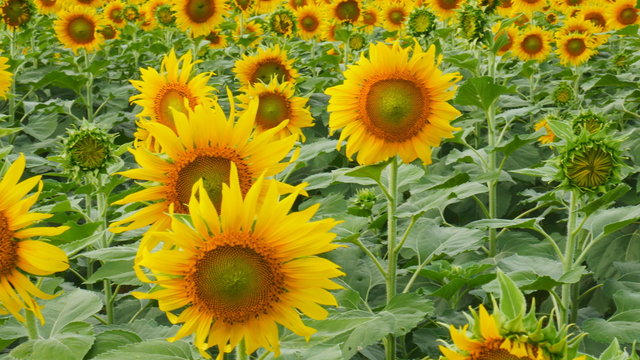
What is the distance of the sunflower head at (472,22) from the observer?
3.53 meters

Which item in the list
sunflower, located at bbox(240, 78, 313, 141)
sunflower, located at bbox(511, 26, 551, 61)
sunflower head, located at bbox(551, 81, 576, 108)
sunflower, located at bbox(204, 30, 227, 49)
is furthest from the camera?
sunflower, located at bbox(204, 30, 227, 49)

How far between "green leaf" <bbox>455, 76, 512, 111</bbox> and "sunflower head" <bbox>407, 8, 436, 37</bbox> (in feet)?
6.11

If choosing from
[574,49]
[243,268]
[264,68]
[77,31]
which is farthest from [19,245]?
[574,49]

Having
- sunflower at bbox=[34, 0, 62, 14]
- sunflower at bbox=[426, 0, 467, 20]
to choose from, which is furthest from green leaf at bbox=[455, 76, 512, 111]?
sunflower at bbox=[34, 0, 62, 14]

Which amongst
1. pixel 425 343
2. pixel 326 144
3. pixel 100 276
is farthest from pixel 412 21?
pixel 100 276

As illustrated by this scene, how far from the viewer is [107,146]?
238 centimetres

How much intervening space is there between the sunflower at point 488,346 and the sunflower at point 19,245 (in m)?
0.84

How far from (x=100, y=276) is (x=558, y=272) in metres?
1.50

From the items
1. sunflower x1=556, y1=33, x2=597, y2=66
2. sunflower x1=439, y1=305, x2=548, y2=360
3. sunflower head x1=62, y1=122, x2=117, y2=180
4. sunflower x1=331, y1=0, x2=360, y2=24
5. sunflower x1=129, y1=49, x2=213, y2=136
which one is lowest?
sunflower x1=439, y1=305, x2=548, y2=360

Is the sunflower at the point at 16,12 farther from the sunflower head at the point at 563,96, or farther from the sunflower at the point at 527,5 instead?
the sunflower at the point at 527,5

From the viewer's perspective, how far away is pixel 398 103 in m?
2.15

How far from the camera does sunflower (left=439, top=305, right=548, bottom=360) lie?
1.07 meters

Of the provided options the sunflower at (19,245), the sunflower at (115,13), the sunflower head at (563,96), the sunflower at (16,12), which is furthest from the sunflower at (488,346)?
the sunflower at (115,13)

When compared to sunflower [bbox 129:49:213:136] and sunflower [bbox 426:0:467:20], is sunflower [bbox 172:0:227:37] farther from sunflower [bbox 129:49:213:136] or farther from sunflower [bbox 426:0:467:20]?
sunflower [bbox 129:49:213:136]
